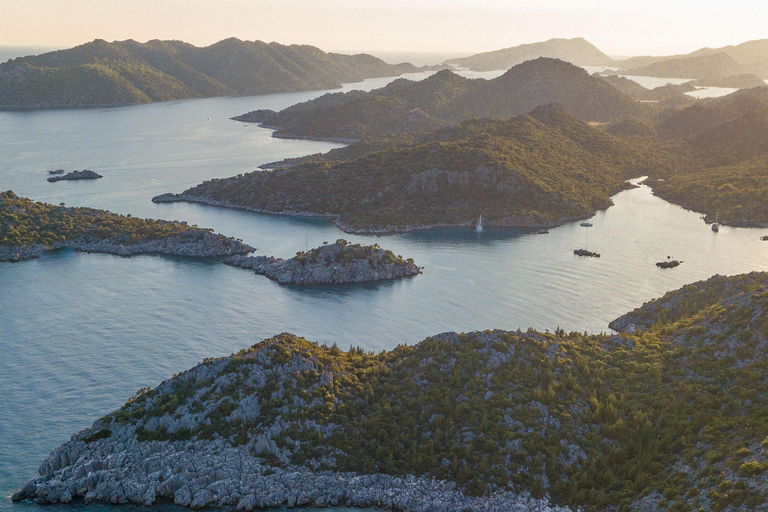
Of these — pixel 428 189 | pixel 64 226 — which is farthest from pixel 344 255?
pixel 64 226

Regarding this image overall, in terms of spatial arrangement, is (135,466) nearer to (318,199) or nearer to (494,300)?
(494,300)

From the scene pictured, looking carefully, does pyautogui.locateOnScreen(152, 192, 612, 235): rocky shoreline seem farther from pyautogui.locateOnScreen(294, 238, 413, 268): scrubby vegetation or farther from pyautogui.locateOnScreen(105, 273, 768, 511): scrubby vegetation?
pyautogui.locateOnScreen(105, 273, 768, 511): scrubby vegetation

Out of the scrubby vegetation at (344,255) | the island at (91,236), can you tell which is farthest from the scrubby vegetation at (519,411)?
the island at (91,236)

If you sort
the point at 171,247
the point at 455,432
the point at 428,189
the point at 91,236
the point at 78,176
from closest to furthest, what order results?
1. the point at 455,432
2. the point at 171,247
3. the point at 91,236
4. the point at 428,189
5. the point at 78,176

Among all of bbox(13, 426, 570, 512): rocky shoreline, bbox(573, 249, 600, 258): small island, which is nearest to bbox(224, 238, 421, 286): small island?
bbox(573, 249, 600, 258): small island

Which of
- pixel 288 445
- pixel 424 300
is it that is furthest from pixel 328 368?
pixel 424 300

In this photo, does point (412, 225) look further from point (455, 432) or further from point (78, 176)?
point (78, 176)
